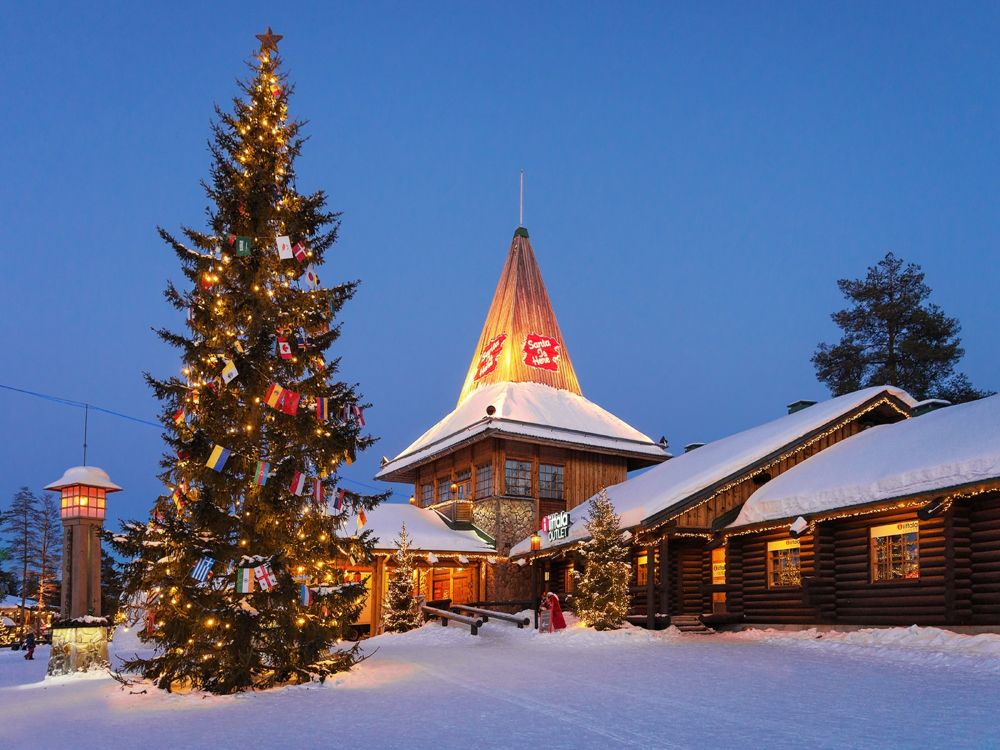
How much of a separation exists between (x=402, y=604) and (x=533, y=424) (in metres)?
9.86

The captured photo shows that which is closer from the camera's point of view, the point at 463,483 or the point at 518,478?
the point at 518,478

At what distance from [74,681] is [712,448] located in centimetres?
2136

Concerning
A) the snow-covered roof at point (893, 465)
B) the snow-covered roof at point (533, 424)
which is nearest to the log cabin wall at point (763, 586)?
the snow-covered roof at point (893, 465)

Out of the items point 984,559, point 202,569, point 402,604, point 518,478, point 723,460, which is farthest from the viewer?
point 518,478

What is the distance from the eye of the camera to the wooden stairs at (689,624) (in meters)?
24.3

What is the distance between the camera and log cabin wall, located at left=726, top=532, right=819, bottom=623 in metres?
22.4

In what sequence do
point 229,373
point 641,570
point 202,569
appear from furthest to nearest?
point 641,570, point 229,373, point 202,569

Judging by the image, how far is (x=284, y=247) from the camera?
15328 millimetres

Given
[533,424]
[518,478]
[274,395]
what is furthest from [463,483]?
[274,395]

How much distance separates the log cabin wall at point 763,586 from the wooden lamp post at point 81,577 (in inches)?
617

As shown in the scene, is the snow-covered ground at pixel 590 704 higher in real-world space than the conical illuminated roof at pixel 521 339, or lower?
lower

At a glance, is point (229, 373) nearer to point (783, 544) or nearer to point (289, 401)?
point (289, 401)

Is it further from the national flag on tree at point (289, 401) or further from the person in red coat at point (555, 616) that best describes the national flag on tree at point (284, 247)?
the person in red coat at point (555, 616)

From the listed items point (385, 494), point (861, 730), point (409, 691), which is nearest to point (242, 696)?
point (409, 691)
